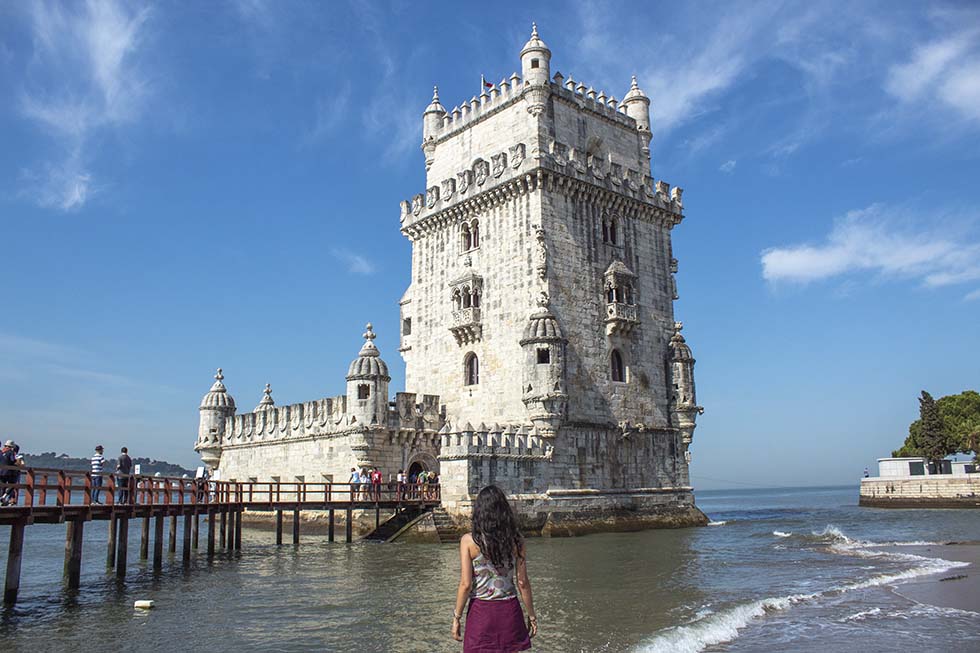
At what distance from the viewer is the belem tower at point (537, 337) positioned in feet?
105

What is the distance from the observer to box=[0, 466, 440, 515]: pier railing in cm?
1792

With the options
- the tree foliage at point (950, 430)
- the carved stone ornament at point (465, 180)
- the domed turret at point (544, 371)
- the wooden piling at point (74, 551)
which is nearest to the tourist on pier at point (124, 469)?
the wooden piling at point (74, 551)

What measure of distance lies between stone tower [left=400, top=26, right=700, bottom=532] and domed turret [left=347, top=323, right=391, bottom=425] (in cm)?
341

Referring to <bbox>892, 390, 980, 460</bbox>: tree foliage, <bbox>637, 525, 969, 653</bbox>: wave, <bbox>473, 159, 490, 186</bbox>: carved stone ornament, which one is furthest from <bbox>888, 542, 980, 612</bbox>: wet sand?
<bbox>892, 390, 980, 460</bbox>: tree foliage

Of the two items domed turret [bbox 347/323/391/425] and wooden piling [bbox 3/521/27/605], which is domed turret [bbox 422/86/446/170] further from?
wooden piling [bbox 3/521/27/605]

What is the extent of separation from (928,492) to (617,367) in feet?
117

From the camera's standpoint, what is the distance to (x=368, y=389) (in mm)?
33688

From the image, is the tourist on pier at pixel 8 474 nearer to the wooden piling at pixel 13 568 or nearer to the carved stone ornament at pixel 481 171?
the wooden piling at pixel 13 568

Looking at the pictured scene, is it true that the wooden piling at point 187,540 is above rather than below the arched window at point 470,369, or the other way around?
below

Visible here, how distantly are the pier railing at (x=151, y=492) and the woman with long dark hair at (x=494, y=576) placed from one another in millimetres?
12797

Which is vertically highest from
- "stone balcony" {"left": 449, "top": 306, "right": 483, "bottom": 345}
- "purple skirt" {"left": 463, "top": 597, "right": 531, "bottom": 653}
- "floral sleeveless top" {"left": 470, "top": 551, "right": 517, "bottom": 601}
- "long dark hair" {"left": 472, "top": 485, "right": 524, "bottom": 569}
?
"stone balcony" {"left": 449, "top": 306, "right": 483, "bottom": 345}

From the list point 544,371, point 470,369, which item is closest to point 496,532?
point 544,371

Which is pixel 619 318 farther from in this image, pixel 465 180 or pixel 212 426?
pixel 212 426

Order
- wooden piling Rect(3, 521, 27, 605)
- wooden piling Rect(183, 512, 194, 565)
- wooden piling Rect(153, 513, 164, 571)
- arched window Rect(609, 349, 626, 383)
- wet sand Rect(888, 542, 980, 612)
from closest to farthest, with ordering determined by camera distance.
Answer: wet sand Rect(888, 542, 980, 612)
wooden piling Rect(3, 521, 27, 605)
wooden piling Rect(153, 513, 164, 571)
wooden piling Rect(183, 512, 194, 565)
arched window Rect(609, 349, 626, 383)
